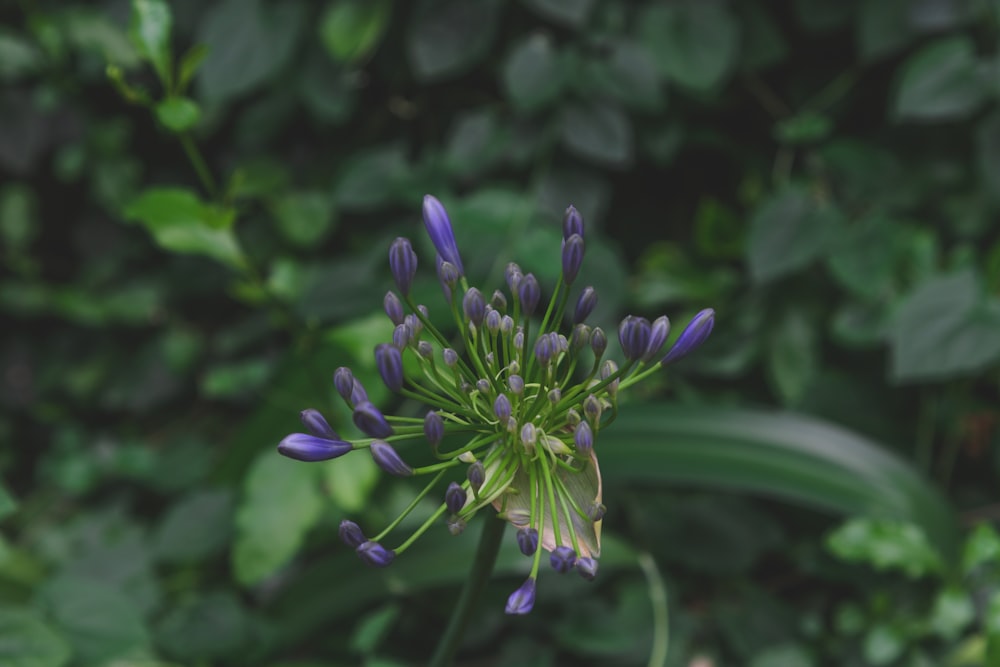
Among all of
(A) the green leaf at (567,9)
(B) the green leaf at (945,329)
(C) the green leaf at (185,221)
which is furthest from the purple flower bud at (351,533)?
(A) the green leaf at (567,9)

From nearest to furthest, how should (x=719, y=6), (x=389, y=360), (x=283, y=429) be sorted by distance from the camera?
(x=389, y=360)
(x=283, y=429)
(x=719, y=6)

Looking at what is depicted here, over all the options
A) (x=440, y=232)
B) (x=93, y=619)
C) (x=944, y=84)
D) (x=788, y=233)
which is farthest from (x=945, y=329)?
(x=93, y=619)

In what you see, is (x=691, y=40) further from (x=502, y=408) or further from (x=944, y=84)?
(x=502, y=408)

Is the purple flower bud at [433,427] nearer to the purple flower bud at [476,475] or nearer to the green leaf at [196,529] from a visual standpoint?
the purple flower bud at [476,475]

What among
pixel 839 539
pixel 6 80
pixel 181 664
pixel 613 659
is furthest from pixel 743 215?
pixel 6 80

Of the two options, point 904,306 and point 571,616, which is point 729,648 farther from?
point 904,306

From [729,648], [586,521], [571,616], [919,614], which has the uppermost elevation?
[586,521]
